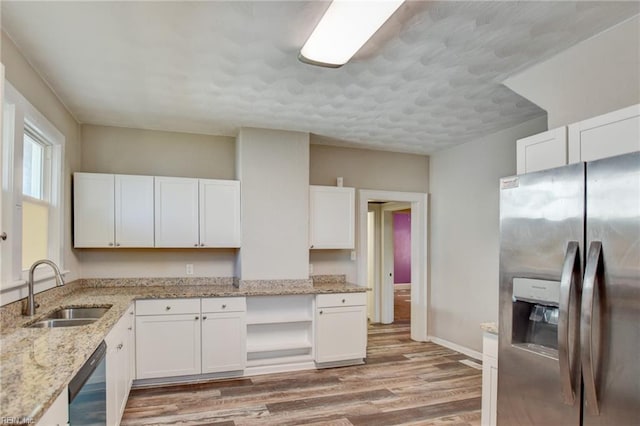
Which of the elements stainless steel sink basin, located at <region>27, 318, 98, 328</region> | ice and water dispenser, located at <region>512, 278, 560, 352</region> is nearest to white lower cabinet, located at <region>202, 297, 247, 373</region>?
stainless steel sink basin, located at <region>27, 318, 98, 328</region>

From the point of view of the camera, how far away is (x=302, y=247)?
426 centimetres

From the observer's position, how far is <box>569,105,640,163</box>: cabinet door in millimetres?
1790

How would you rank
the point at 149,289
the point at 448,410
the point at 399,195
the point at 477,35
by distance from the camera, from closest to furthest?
the point at 477,35 < the point at 448,410 < the point at 149,289 < the point at 399,195

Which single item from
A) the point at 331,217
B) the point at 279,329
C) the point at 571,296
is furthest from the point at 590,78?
the point at 279,329

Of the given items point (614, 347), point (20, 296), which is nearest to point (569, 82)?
point (614, 347)

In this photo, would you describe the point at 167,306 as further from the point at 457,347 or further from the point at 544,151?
the point at 457,347

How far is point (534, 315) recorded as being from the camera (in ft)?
6.59

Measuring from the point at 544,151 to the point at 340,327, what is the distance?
8.86 ft

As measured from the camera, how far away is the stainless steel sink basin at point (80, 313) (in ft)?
9.08

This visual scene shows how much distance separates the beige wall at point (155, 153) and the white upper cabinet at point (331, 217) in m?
1.07

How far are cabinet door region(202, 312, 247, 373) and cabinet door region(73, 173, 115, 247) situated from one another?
1.29 m

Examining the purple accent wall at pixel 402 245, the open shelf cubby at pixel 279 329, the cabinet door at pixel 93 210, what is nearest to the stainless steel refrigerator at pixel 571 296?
the open shelf cubby at pixel 279 329

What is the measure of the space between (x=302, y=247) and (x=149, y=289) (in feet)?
5.47

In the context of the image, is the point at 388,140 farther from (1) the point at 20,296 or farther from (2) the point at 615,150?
(1) the point at 20,296
